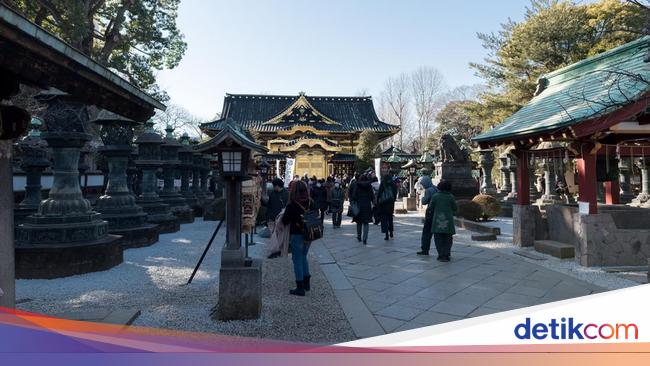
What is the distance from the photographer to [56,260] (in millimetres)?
5949

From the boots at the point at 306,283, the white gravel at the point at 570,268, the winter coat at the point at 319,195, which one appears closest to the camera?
the boots at the point at 306,283

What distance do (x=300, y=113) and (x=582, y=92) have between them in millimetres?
27576

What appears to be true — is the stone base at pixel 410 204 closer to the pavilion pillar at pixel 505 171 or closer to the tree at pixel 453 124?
the pavilion pillar at pixel 505 171

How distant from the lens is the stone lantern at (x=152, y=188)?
1073 centimetres

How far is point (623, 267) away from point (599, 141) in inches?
89.1

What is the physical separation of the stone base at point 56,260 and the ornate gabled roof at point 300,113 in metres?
24.1

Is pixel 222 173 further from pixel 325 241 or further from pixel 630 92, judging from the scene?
pixel 630 92

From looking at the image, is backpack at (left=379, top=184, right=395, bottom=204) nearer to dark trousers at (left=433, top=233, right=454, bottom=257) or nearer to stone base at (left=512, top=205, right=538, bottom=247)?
dark trousers at (left=433, top=233, right=454, bottom=257)

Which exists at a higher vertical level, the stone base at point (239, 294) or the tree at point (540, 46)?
the tree at point (540, 46)

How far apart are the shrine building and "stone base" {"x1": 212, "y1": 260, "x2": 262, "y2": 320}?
24.4 meters

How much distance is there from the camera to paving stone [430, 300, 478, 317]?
13.7 feet

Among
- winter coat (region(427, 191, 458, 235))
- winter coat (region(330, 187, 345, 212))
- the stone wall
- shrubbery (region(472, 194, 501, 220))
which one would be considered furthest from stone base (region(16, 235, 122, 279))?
shrubbery (region(472, 194, 501, 220))

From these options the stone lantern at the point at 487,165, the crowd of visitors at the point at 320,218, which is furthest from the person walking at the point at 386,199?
the stone lantern at the point at 487,165

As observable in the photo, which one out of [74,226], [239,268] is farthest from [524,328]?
[74,226]
